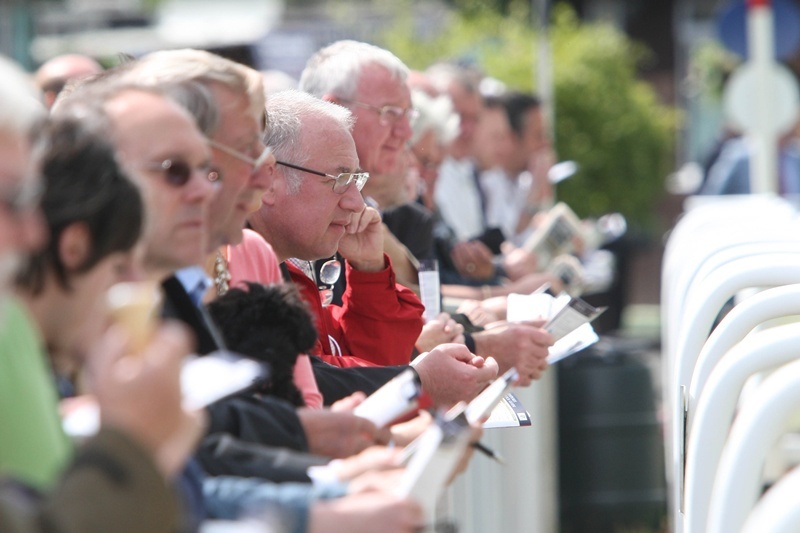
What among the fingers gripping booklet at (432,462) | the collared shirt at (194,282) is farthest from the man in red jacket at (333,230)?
the fingers gripping booklet at (432,462)

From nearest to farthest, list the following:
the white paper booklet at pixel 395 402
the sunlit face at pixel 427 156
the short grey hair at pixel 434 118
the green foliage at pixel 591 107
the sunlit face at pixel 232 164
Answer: the white paper booklet at pixel 395 402
the sunlit face at pixel 232 164
the short grey hair at pixel 434 118
the sunlit face at pixel 427 156
the green foliage at pixel 591 107

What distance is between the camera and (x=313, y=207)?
154 inches

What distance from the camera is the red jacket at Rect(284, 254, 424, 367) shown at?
3941 millimetres

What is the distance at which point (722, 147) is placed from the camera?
1193 cm

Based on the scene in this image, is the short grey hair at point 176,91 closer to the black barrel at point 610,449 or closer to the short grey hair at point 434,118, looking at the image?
the short grey hair at point 434,118

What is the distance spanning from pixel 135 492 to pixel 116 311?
0.24m

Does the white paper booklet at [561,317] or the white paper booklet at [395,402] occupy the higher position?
the white paper booklet at [561,317]

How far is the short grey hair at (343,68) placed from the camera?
4.91 m

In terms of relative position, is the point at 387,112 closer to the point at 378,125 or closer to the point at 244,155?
the point at 378,125

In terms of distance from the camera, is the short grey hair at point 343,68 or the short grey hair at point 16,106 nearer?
Answer: the short grey hair at point 16,106

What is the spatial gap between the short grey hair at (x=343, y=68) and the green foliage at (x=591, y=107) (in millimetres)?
8431

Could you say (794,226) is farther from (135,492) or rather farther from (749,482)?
(135,492)

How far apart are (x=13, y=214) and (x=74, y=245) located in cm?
18

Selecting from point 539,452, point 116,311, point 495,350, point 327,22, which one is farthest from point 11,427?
point 327,22
